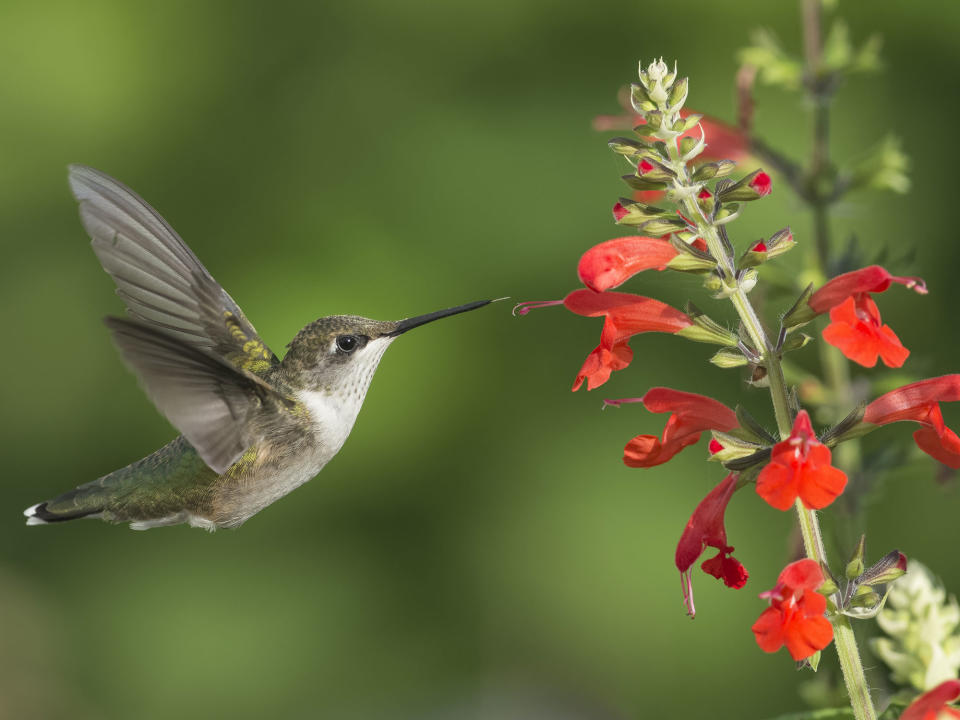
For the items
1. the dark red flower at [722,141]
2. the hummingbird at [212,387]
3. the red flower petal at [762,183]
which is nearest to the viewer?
the red flower petal at [762,183]

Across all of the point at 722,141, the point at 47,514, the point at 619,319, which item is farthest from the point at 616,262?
the point at 722,141

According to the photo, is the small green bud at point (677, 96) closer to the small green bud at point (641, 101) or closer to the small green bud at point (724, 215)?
the small green bud at point (641, 101)

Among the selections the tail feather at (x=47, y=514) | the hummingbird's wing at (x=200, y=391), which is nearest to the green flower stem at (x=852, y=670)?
the hummingbird's wing at (x=200, y=391)

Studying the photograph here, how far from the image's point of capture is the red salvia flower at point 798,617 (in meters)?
1.16

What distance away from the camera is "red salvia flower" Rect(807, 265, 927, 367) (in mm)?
1241

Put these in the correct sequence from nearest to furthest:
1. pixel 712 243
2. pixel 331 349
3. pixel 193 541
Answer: pixel 712 243 → pixel 331 349 → pixel 193 541

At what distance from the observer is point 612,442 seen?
12.4 ft

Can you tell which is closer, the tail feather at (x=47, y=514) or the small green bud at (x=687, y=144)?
the small green bud at (x=687, y=144)

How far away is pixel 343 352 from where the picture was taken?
1.87m

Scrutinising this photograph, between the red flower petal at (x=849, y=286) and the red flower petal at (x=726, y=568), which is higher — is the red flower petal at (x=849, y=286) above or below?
above

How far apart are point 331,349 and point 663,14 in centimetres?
261

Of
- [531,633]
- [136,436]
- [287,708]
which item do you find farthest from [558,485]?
[136,436]

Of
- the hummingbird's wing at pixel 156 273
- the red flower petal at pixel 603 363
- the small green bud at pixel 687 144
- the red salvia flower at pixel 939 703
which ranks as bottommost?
the red salvia flower at pixel 939 703

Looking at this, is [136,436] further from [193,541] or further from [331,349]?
[331,349]
